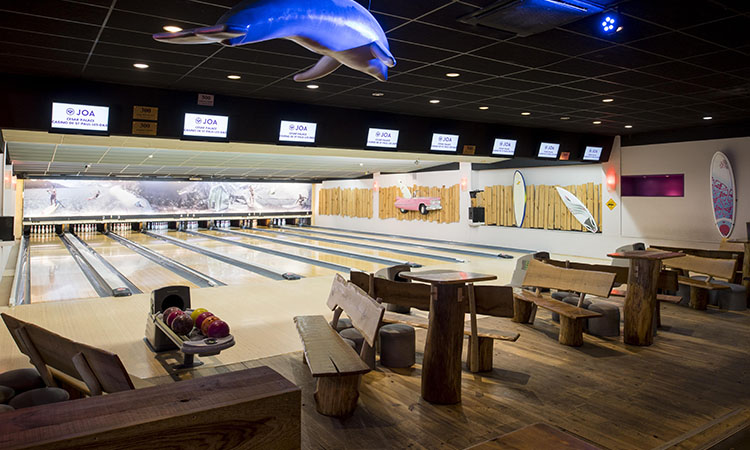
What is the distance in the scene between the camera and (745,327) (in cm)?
511

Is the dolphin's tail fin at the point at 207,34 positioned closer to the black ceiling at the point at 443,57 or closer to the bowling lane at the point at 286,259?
the black ceiling at the point at 443,57

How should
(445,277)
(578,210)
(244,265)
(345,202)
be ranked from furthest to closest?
(345,202)
(578,210)
(244,265)
(445,277)

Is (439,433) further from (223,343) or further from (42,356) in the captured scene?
(42,356)

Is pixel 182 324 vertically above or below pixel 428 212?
below

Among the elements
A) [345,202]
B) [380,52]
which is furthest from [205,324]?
[345,202]

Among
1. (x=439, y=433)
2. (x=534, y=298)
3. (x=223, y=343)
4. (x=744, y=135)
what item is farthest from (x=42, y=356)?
(x=744, y=135)

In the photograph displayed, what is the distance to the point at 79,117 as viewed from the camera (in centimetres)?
505

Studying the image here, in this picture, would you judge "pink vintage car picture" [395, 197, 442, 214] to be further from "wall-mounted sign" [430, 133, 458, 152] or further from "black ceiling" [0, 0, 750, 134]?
"black ceiling" [0, 0, 750, 134]

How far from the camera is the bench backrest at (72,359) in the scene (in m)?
1.87

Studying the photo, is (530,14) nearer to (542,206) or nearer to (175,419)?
(175,419)

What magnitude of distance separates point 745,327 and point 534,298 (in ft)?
6.94

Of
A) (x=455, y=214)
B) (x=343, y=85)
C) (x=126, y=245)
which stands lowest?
(x=126, y=245)

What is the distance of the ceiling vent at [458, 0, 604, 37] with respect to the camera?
10.2 feet

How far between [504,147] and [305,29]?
23.1 ft
